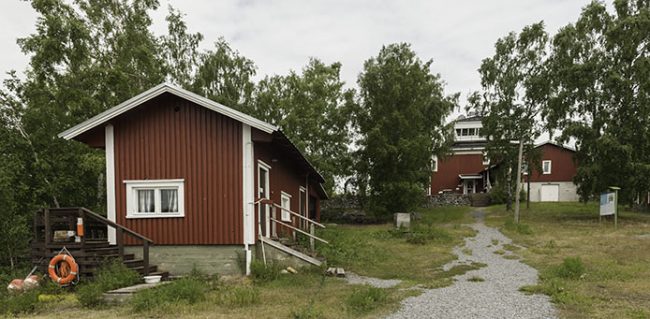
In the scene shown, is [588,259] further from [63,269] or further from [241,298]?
[63,269]

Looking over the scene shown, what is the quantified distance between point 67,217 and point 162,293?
12.2 ft

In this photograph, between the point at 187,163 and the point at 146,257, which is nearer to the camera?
the point at 146,257

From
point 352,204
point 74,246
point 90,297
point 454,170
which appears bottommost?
point 352,204

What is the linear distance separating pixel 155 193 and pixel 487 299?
8.82 metres

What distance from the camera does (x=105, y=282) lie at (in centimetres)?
920

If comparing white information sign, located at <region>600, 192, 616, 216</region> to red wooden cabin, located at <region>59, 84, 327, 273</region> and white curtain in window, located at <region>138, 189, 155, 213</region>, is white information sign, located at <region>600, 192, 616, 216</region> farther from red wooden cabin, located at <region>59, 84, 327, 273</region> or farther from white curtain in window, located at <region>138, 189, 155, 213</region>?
white curtain in window, located at <region>138, 189, 155, 213</region>

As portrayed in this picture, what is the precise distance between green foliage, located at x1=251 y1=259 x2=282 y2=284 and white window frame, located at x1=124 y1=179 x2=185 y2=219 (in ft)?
8.39

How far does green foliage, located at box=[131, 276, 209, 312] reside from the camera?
7.85 meters

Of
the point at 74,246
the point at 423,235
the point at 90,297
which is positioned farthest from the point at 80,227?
the point at 423,235

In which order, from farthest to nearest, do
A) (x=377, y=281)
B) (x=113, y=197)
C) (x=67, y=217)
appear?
(x=113, y=197) < (x=377, y=281) < (x=67, y=217)

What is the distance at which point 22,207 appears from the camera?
1716cm

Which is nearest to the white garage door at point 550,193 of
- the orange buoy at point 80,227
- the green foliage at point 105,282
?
the green foliage at point 105,282

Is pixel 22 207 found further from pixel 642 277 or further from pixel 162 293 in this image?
pixel 642 277

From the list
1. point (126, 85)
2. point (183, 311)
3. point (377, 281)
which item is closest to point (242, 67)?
point (126, 85)
